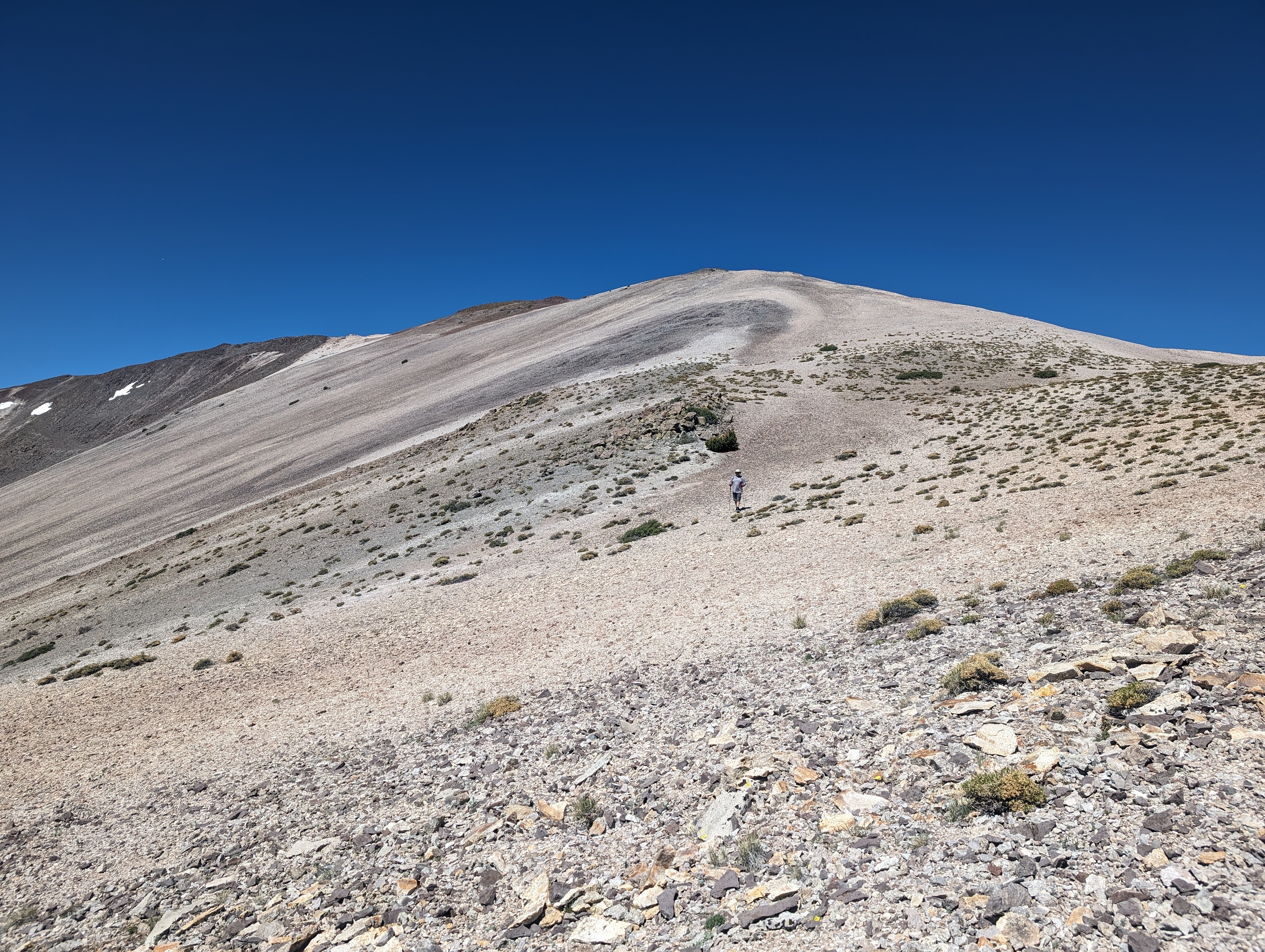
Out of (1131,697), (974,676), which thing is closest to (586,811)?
(974,676)

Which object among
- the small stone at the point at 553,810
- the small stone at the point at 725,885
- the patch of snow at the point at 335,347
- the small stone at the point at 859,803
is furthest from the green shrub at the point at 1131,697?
the patch of snow at the point at 335,347

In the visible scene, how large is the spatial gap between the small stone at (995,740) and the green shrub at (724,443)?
25.6 m


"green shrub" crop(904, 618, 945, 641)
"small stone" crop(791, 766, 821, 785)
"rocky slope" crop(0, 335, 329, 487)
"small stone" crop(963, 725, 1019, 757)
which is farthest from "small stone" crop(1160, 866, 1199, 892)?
"rocky slope" crop(0, 335, 329, 487)

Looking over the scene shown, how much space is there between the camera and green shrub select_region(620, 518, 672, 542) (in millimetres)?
23359

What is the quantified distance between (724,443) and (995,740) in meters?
26.1

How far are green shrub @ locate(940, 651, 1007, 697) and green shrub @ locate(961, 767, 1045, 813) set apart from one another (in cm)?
206

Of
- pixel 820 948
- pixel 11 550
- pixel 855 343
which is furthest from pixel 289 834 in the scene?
pixel 11 550

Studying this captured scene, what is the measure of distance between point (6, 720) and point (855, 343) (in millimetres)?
54101

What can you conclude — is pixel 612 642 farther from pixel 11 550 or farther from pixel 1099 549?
pixel 11 550

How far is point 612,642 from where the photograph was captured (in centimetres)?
1412

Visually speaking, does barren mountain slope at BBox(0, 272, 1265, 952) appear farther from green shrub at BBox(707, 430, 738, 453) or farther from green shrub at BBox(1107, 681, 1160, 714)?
green shrub at BBox(707, 430, 738, 453)

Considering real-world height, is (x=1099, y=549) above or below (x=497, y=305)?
below

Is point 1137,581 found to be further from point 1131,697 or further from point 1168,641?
point 1131,697

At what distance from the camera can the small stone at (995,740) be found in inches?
275
